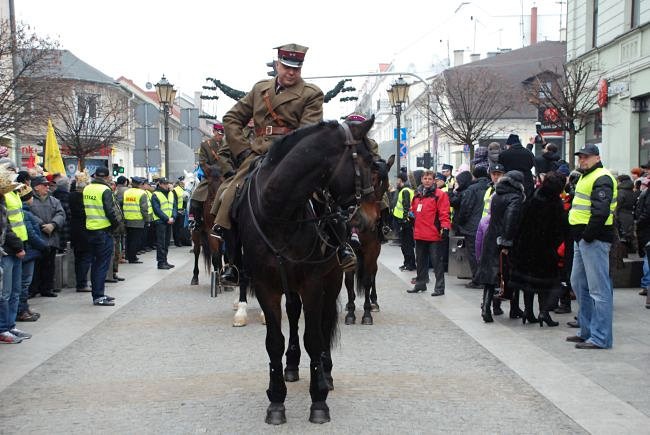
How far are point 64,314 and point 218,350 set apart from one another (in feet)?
13.1

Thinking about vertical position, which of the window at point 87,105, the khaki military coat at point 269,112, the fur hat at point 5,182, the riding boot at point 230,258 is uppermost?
the window at point 87,105

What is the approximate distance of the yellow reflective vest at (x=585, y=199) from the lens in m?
8.59

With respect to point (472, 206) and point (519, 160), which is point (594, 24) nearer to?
point (472, 206)

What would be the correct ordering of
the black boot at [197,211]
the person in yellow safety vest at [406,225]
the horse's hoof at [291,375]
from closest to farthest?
the horse's hoof at [291,375] < the black boot at [197,211] < the person in yellow safety vest at [406,225]

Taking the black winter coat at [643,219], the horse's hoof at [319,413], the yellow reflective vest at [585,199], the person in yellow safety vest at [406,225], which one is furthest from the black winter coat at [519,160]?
the horse's hoof at [319,413]

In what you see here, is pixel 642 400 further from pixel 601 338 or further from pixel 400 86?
pixel 400 86

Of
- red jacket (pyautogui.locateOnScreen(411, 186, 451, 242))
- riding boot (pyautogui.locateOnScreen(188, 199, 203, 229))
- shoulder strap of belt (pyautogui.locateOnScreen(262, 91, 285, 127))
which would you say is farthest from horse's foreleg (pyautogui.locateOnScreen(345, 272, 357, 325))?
riding boot (pyautogui.locateOnScreen(188, 199, 203, 229))

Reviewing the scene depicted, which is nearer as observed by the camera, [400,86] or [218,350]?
[218,350]

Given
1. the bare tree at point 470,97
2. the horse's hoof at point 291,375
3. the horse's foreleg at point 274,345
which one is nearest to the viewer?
the horse's foreleg at point 274,345

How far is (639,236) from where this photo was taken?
42.2 feet

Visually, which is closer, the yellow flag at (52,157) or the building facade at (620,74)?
the yellow flag at (52,157)

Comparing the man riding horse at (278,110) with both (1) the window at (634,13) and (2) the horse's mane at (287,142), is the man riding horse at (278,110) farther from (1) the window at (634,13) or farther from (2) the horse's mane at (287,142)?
(1) the window at (634,13)

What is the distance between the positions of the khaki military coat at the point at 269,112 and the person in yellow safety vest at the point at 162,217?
11.8 metres

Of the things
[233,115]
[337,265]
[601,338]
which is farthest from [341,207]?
[601,338]
